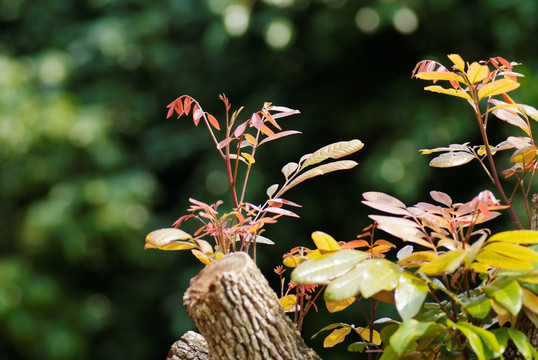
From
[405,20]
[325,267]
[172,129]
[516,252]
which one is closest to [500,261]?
[516,252]

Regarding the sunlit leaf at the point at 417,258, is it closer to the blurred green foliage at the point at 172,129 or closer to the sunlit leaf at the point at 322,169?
the sunlit leaf at the point at 322,169

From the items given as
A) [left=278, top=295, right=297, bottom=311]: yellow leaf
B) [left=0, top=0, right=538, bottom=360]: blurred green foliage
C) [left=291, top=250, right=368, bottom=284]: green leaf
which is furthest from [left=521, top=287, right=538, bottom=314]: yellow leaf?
[left=0, top=0, right=538, bottom=360]: blurred green foliage

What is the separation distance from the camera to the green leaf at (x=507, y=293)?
0.45m

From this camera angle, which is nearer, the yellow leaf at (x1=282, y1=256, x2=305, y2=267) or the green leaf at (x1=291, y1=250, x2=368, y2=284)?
the green leaf at (x1=291, y1=250, x2=368, y2=284)

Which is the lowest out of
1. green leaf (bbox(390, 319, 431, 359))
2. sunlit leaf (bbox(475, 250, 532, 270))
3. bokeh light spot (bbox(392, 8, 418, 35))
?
green leaf (bbox(390, 319, 431, 359))

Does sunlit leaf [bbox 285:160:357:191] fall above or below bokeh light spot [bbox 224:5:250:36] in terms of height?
below

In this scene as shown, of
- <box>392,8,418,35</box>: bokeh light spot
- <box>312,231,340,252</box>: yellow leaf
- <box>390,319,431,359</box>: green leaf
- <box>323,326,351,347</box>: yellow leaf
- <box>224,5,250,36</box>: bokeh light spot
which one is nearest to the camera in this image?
<box>390,319,431,359</box>: green leaf

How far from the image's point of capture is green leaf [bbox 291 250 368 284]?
47cm

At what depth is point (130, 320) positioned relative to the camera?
10.8 ft

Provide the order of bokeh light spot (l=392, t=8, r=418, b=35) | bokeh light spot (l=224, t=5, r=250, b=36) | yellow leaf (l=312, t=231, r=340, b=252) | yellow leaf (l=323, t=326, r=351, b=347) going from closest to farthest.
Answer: yellow leaf (l=312, t=231, r=340, b=252), yellow leaf (l=323, t=326, r=351, b=347), bokeh light spot (l=392, t=8, r=418, b=35), bokeh light spot (l=224, t=5, r=250, b=36)

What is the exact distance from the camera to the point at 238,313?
505mm

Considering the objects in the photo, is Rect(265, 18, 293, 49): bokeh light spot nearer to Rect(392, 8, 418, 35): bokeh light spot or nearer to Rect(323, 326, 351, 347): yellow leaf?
Rect(392, 8, 418, 35): bokeh light spot

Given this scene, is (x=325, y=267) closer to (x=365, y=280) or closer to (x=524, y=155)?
(x=365, y=280)

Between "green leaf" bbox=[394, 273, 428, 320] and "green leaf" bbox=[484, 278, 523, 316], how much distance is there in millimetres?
54
